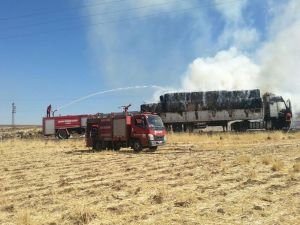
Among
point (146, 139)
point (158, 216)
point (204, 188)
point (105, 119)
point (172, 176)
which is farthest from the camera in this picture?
point (105, 119)

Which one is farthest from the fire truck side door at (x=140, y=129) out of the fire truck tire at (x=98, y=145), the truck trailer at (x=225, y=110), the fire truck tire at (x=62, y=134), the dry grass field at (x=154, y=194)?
the fire truck tire at (x=62, y=134)

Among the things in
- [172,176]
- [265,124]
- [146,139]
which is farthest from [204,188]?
[265,124]

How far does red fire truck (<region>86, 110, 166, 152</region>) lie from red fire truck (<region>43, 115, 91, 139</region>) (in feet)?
79.8

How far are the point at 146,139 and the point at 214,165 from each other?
1021 cm

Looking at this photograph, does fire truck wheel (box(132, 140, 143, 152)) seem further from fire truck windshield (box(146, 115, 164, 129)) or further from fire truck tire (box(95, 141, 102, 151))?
fire truck tire (box(95, 141, 102, 151))

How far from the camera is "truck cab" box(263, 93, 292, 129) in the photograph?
45031 millimetres

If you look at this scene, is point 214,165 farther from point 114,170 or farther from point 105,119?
point 105,119

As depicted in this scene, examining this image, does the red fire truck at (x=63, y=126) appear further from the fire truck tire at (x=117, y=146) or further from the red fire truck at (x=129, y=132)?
the fire truck tire at (x=117, y=146)

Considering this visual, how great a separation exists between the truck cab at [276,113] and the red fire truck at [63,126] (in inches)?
822

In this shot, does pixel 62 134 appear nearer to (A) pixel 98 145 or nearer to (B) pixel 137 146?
(A) pixel 98 145

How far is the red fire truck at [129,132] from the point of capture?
1107 inches

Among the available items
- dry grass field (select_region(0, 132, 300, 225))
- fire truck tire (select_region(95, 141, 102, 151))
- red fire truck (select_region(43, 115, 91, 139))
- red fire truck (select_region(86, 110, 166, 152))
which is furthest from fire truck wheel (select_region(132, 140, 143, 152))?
red fire truck (select_region(43, 115, 91, 139))

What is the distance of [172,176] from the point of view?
49.7 feet

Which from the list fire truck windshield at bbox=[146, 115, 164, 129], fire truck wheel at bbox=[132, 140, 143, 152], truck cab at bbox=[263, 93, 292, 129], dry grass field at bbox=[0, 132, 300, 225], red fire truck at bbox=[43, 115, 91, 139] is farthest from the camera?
red fire truck at bbox=[43, 115, 91, 139]
